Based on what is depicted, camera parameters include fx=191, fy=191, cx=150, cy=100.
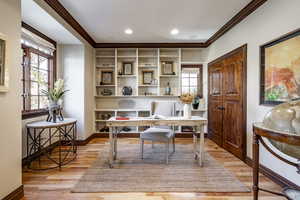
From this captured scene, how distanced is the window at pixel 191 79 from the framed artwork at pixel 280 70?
2.54m

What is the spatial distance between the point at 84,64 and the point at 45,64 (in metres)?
0.78

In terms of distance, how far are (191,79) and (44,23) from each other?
3654 millimetres

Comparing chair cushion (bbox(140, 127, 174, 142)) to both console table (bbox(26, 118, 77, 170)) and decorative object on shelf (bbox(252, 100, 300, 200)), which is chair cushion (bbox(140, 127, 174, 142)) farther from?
decorative object on shelf (bbox(252, 100, 300, 200))

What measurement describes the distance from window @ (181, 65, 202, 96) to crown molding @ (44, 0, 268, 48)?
1.95ft

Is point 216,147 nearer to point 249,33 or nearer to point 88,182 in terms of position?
point 249,33

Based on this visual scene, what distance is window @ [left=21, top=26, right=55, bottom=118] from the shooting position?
3236 mm

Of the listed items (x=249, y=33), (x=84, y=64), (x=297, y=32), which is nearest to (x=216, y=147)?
(x=249, y=33)

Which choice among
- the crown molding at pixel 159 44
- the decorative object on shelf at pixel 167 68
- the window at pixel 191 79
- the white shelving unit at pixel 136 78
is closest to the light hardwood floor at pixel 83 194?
the white shelving unit at pixel 136 78

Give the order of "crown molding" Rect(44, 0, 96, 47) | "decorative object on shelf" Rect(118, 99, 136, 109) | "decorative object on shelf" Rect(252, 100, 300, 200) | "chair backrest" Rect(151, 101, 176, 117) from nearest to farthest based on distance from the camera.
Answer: "decorative object on shelf" Rect(252, 100, 300, 200) < "crown molding" Rect(44, 0, 96, 47) < "chair backrest" Rect(151, 101, 176, 117) < "decorative object on shelf" Rect(118, 99, 136, 109)

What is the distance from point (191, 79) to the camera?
5266 millimetres

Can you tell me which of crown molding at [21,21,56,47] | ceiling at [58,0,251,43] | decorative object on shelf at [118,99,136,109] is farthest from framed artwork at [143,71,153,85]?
crown molding at [21,21,56,47]

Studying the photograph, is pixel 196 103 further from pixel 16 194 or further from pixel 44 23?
pixel 16 194

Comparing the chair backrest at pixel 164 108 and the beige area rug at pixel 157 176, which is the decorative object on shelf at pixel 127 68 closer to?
the chair backrest at pixel 164 108

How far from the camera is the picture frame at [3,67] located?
1.85m
